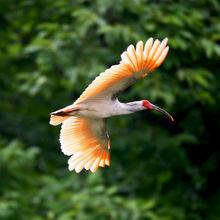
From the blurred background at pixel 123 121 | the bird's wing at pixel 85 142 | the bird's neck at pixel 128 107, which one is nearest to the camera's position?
the bird's neck at pixel 128 107

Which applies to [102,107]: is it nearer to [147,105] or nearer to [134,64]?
[147,105]

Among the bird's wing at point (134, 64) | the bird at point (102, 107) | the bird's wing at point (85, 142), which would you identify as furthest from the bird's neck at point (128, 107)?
the bird's wing at point (85, 142)

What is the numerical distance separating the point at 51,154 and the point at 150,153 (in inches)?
55.0

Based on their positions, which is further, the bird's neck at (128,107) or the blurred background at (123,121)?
the blurred background at (123,121)

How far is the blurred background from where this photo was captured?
1294cm

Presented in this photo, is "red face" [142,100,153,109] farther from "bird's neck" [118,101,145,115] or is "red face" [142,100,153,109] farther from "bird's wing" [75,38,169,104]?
"bird's wing" [75,38,169,104]

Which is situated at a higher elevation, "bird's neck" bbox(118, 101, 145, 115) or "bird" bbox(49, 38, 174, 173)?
"bird" bbox(49, 38, 174, 173)

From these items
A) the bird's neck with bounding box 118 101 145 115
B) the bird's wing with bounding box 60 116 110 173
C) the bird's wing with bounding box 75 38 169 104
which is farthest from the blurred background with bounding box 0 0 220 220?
the bird's wing with bounding box 75 38 169 104

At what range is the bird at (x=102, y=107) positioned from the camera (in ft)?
27.6

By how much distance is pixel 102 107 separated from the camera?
8.74 meters

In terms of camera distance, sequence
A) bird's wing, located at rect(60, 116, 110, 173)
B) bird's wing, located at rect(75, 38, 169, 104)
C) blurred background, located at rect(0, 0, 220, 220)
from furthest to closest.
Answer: blurred background, located at rect(0, 0, 220, 220) → bird's wing, located at rect(60, 116, 110, 173) → bird's wing, located at rect(75, 38, 169, 104)

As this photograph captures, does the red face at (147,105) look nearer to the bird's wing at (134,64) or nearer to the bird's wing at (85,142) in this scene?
the bird's wing at (134,64)

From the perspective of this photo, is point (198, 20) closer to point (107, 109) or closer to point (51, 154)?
point (51, 154)

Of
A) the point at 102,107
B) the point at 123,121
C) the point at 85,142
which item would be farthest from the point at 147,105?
the point at 123,121
